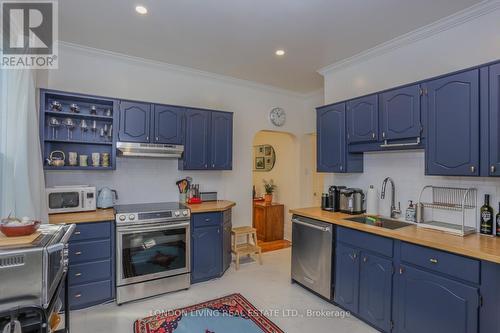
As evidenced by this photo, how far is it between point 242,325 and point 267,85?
3.66m

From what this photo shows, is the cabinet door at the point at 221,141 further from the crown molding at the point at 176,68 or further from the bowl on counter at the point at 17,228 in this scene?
the bowl on counter at the point at 17,228

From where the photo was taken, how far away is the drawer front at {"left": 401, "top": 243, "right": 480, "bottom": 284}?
1774 mm

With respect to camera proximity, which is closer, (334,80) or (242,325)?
(242,325)

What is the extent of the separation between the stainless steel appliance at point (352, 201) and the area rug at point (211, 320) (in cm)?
156

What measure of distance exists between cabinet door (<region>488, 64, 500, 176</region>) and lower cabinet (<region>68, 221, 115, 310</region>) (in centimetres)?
348

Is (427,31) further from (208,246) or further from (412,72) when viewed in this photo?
(208,246)

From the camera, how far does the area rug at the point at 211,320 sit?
2.38 meters

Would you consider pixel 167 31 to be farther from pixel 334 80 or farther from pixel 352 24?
pixel 334 80

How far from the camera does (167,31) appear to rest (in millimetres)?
2787

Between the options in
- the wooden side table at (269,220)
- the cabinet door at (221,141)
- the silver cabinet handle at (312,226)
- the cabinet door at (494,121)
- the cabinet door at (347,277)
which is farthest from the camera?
the wooden side table at (269,220)

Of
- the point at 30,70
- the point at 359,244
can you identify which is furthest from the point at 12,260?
the point at 359,244

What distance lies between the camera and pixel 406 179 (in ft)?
9.32

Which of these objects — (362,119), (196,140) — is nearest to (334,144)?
(362,119)

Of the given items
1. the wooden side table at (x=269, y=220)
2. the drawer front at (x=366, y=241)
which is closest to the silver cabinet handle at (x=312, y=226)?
the drawer front at (x=366, y=241)
